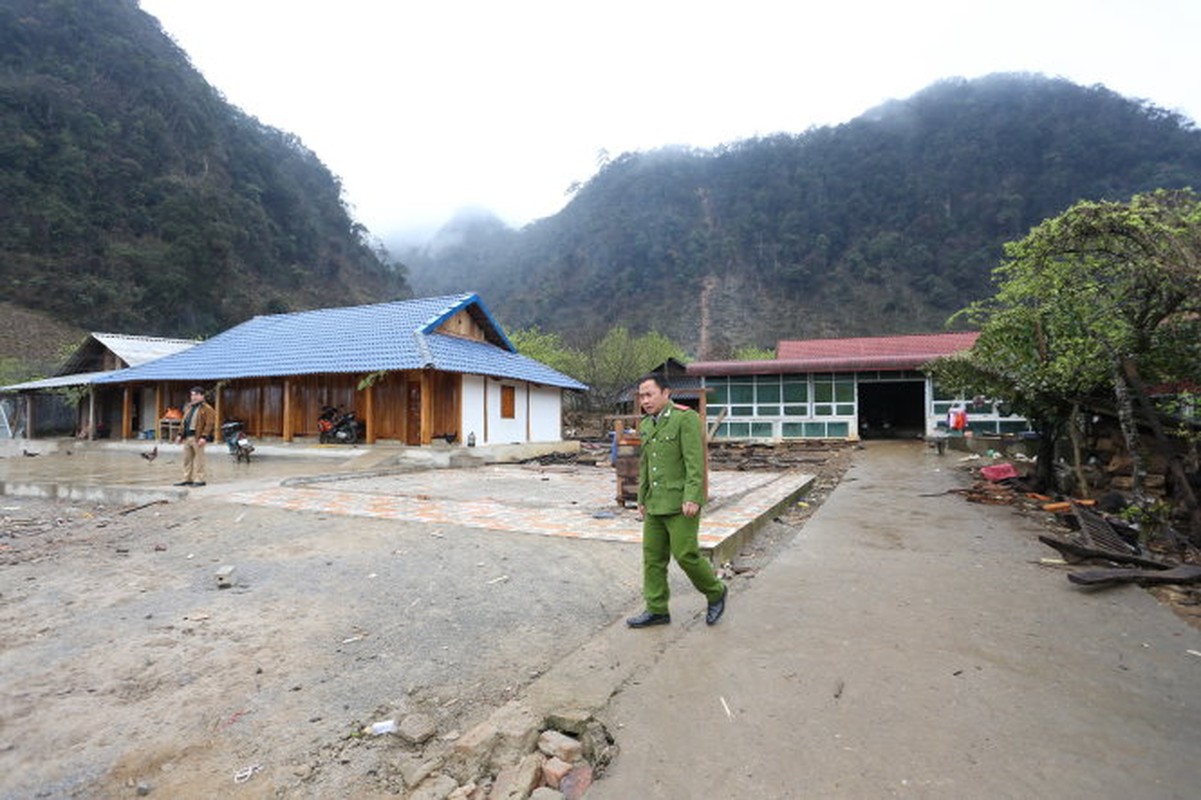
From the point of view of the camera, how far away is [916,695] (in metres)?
2.96

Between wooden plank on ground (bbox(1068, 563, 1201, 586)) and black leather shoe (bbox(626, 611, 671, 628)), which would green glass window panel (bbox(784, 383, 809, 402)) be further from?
black leather shoe (bbox(626, 611, 671, 628))

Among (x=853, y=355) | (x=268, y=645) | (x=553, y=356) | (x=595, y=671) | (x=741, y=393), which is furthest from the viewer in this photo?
(x=553, y=356)

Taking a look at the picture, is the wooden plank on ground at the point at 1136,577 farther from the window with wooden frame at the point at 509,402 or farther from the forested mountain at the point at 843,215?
the forested mountain at the point at 843,215

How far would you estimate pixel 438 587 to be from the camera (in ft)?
16.0

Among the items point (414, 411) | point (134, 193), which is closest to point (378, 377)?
point (414, 411)

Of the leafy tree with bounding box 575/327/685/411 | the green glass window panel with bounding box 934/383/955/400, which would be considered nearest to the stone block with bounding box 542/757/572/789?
the green glass window panel with bounding box 934/383/955/400

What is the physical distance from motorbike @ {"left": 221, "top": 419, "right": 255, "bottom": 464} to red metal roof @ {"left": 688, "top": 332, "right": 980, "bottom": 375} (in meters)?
15.9

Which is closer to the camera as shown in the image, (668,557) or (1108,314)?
(668,557)

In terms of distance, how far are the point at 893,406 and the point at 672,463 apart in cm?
2797

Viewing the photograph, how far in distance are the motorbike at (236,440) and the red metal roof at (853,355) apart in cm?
1587

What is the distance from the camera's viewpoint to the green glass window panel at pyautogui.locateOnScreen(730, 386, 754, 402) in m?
24.1

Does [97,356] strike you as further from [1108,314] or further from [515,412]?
[1108,314]

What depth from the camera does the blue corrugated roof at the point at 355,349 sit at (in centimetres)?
1625

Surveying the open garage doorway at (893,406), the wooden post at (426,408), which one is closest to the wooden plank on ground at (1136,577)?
the wooden post at (426,408)
